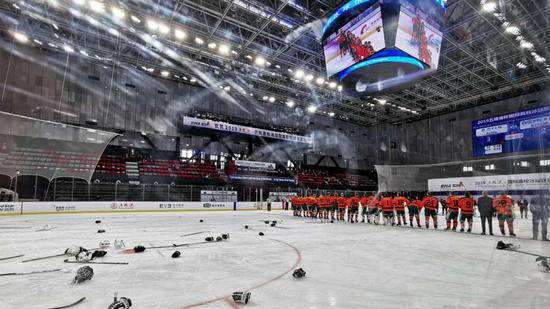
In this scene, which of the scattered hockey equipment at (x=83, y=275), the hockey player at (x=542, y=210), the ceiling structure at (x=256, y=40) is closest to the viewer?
the scattered hockey equipment at (x=83, y=275)

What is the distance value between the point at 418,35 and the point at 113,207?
60.1ft

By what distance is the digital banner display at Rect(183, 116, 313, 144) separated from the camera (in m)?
24.5

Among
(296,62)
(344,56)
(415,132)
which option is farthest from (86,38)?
(415,132)

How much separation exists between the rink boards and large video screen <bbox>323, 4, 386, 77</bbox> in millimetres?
12369

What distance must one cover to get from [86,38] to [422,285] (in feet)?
76.0

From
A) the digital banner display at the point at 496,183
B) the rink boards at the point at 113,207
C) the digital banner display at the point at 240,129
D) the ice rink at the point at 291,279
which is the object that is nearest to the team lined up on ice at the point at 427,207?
the digital banner display at the point at 496,183

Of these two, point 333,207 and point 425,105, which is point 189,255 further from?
point 425,105

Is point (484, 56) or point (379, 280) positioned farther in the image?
point (484, 56)

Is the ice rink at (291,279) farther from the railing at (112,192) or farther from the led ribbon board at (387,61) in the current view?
the railing at (112,192)

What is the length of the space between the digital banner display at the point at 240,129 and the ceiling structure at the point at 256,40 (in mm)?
3535

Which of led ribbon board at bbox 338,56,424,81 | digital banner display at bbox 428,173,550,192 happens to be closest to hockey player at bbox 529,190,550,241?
led ribbon board at bbox 338,56,424,81

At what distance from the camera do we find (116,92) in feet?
78.1

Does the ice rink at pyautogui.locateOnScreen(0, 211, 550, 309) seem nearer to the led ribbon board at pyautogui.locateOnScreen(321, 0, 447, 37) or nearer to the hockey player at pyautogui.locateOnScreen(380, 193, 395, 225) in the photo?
the hockey player at pyautogui.locateOnScreen(380, 193, 395, 225)

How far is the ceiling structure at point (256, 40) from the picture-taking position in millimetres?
15695
